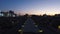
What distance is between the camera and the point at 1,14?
227 feet

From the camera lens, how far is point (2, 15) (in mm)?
70188

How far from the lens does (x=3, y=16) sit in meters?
69.8

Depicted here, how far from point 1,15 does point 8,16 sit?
3.26 meters

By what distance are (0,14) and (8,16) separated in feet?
15.3

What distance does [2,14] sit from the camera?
6962 cm

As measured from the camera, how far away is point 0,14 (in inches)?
2677

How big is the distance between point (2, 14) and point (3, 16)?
3.16 ft

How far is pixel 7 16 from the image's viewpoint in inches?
2830

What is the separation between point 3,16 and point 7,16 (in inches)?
101

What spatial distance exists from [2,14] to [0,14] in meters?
1.72

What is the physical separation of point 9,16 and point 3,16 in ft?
9.38

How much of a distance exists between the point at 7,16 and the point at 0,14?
464 cm

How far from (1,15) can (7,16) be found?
9.93ft
